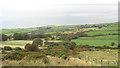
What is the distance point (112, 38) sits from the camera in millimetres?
49719

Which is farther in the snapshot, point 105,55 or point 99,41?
point 99,41

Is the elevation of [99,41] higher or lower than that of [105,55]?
lower

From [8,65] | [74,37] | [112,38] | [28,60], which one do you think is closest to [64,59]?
[28,60]

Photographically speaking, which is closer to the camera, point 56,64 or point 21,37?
point 56,64

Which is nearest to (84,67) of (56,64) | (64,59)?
(56,64)

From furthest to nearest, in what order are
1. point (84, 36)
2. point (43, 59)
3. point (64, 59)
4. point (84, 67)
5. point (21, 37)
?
point (84, 36) → point (21, 37) → point (64, 59) → point (43, 59) → point (84, 67)

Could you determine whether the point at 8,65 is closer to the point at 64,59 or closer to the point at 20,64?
the point at 20,64

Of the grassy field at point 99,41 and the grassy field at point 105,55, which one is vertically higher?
the grassy field at point 105,55

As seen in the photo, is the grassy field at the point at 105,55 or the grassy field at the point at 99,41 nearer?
the grassy field at the point at 105,55

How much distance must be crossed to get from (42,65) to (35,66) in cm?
48

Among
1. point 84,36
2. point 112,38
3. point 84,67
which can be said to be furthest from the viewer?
point 84,36

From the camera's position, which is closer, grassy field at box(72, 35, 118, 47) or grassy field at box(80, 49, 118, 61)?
grassy field at box(80, 49, 118, 61)

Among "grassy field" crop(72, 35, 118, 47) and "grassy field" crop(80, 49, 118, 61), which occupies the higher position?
"grassy field" crop(80, 49, 118, 61)

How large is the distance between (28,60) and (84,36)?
4457 centimetres
